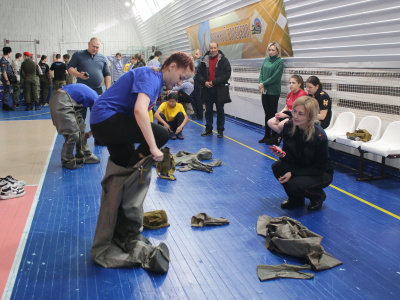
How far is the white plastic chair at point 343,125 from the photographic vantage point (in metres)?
5.46

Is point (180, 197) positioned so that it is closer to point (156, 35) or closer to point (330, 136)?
point (330, 136)

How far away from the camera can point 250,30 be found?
848 centimetres

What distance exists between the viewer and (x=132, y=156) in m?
2.73

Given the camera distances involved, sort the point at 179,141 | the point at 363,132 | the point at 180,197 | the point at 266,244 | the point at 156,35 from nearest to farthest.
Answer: the point at 266,244 → the point at 180,197 → the point at 363,132 → the point at 179,141 → the point at 156,35

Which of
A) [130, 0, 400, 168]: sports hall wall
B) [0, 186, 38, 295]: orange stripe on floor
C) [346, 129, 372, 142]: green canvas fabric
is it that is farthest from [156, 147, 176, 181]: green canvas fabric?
[130, 0, 400, 168]: sports hall wall

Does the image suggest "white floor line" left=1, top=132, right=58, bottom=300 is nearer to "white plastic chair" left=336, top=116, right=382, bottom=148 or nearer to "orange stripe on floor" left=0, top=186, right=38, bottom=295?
"orange stripe on floor" left=0, top=186, right=38, bottom=295

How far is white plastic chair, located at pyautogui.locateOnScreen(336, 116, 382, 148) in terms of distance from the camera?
16.0 ft

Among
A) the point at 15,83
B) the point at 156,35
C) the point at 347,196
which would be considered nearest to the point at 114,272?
A: the point at 347,196

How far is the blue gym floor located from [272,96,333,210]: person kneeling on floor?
8.3 inches

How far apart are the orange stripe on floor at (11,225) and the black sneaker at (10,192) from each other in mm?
46

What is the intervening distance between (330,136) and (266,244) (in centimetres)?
275

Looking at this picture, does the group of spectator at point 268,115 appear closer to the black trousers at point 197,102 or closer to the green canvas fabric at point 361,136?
the green canvas fabric at point 361,136

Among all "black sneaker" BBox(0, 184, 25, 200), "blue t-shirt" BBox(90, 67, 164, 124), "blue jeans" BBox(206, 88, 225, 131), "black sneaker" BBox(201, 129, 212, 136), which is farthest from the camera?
"black sneaker" BBox(201, 129, 212, 136)

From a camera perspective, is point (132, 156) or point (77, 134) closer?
point (132, 156)
